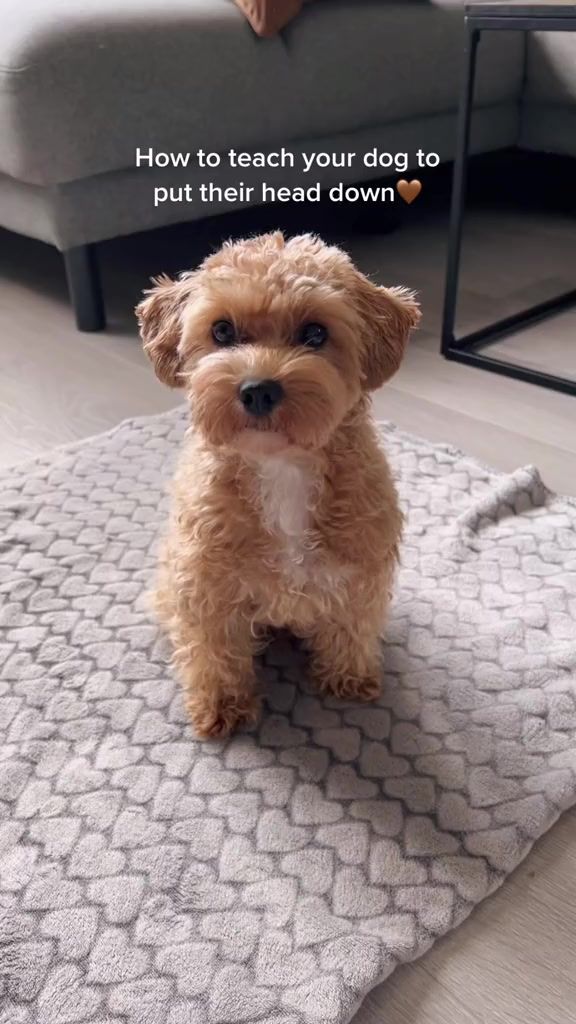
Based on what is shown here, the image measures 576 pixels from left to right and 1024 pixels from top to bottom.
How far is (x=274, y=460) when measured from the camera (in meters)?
1.04

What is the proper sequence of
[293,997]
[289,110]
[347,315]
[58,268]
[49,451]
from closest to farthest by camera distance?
1. [293,997]
2. [347,315]
3. [49,451]
4. [289,110]
5. [58,268]

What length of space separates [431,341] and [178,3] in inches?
41.0

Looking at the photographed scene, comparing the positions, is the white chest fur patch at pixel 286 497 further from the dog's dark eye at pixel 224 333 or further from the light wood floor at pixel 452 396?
the light wood floor at pixel 452 396

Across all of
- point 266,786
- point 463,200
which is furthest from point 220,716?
point 463,200

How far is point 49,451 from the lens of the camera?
1825 mm

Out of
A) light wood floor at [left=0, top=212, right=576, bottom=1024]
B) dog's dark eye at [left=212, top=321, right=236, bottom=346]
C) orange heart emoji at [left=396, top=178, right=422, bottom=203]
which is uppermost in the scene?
dog's dark eye at [left=212, top=321, right=236, bottom=346]

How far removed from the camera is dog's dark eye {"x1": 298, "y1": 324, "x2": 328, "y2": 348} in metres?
1.00

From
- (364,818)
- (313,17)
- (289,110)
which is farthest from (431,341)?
(364,818)

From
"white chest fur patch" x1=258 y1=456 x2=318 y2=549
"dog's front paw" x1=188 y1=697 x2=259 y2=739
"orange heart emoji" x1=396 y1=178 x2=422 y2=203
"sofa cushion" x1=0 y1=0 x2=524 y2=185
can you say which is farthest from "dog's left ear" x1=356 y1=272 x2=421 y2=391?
"orange heart emoji" x1=396 y1=178 x2=422 y2=203

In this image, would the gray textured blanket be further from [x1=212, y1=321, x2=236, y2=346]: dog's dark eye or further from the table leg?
the table leg

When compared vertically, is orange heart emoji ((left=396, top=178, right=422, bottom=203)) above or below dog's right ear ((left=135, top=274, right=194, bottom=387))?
below

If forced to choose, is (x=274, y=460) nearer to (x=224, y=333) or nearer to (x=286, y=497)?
(x=286, y=497)

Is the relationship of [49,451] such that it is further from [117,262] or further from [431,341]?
[117,262]

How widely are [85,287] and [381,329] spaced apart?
1.46 meters
